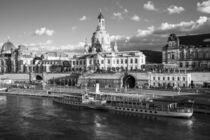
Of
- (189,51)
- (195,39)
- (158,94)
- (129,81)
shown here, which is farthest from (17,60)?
(158,94)

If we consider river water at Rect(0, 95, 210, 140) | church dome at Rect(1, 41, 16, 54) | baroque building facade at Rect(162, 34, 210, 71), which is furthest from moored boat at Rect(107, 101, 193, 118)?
church dome at Rect(1, 41, 16, 54)

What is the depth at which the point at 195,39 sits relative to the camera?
107m

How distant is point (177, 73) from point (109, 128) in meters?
46.1

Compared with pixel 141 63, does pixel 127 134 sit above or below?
below

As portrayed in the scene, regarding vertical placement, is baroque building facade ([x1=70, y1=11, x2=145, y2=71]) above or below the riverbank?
above

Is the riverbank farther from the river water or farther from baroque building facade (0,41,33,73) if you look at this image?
baroque building facade (0,41,33,73)

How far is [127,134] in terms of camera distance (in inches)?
1640

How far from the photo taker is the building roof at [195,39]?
10394 cm

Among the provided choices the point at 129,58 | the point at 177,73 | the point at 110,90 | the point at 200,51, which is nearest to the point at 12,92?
the point at 110,90

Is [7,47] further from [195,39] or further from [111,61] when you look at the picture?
[195,39]

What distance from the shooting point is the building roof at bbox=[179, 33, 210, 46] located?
103938mm

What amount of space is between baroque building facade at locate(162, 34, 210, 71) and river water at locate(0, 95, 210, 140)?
5308 centimetres

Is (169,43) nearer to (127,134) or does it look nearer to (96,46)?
(96,46)

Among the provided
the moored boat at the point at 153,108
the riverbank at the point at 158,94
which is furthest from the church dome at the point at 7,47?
the moored boat at the point at 153,108
